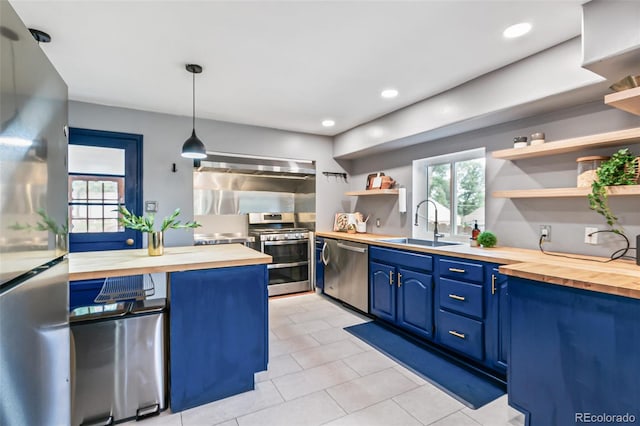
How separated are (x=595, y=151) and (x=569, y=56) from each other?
2.33 ft

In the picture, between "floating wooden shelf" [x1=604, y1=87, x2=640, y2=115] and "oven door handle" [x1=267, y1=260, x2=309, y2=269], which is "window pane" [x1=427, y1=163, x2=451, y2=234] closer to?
"floating wooden shelf" [x1=604, y1=87, x2=640, y2=115]

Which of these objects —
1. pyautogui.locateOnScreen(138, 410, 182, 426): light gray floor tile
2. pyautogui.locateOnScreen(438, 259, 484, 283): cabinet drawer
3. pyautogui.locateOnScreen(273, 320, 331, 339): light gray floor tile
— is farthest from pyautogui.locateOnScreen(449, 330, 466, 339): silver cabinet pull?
pyautogui.locateOnScreen(138, 410, 182, 426): light gray floor tile

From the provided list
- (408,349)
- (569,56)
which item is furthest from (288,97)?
(408,349)

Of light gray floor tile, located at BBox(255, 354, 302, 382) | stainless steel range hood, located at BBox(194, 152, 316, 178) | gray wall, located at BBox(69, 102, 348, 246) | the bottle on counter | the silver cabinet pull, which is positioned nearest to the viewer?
light gray floor tile, located at BBox(255, 354, 302, 382)

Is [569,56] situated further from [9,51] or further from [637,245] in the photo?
[9,51]

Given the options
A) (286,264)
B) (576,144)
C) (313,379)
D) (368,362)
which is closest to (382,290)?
(368,362)

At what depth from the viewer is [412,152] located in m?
3.69

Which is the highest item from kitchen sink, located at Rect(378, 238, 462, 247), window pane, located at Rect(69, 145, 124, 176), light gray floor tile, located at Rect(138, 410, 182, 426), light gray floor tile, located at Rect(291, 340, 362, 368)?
window pane, located at Rect(69, 145, 124, 176)

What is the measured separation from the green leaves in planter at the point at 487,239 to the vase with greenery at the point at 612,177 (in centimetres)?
72

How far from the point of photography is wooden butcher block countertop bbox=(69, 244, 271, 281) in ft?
5.47

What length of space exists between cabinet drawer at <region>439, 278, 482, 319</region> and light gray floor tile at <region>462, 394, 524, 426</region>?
59 cm

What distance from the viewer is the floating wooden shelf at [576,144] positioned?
1.84 meters

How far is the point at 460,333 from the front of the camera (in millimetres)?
2391
